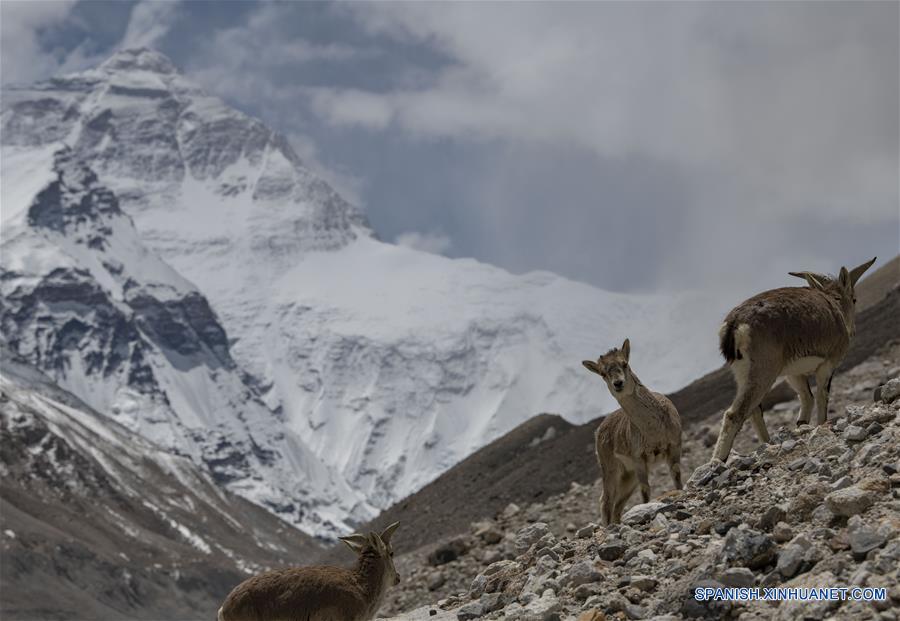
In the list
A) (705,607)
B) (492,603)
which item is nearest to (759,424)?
(492,603)

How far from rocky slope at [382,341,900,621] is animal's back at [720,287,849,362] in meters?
1.45

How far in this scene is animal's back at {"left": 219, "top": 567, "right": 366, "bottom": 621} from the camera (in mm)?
15555

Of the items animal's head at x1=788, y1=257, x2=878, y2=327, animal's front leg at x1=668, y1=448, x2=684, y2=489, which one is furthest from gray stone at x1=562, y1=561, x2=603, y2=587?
animal's head at x1=788, y1=257, x2=878, y2=327

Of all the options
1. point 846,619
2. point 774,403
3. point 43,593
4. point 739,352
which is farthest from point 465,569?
point 43,593

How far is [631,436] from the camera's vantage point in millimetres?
19922

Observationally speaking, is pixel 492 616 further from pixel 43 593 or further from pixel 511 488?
pixel 43 593

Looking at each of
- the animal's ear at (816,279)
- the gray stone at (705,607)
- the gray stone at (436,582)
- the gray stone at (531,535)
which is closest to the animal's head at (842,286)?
the animal's ear at (816,279)

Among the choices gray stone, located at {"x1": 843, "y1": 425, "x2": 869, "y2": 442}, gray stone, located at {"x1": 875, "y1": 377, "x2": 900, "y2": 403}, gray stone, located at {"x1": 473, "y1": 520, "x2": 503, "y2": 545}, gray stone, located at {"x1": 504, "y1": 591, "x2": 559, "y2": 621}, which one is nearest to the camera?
gray stone, located at {"x1": 504, "y1": 591, "x2": 559, "y2": 621}

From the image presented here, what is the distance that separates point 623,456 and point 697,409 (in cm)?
4022

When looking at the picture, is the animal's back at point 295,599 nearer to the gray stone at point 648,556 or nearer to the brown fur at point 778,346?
the gray stone at point 648,556

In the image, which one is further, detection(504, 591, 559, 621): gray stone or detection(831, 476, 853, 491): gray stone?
detection(504, 591, 559, 621): gray stone

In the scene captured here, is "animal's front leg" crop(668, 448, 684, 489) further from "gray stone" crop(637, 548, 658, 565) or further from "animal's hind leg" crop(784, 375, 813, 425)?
"gray stone" crop(637, 548, 658, 565)

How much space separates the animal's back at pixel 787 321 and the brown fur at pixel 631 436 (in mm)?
1499

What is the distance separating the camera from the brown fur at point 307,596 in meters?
15.6
